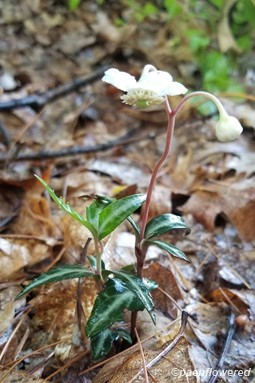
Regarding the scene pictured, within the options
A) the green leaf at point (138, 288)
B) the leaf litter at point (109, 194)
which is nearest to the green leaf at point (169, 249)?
the green leaf at point (138, 288)

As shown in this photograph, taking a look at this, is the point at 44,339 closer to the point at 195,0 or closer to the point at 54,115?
the point at 54,115

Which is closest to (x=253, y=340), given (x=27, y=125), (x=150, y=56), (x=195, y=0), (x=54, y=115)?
(x=27, y=125)

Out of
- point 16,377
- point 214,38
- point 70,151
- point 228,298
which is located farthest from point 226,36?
point 16,377

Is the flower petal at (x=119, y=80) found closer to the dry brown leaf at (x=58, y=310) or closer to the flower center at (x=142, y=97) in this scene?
the flower center at (x=142, y=97)

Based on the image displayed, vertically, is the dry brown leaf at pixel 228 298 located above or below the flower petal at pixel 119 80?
below

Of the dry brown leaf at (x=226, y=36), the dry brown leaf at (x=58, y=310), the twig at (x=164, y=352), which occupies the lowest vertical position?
the dry brown leaf at (x=58, y=310)

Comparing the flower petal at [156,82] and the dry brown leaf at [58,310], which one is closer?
the flower petal at [156,82]

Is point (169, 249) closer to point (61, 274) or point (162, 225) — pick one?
point (162, 225)

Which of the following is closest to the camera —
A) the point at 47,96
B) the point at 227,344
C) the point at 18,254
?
the point at 227,344
